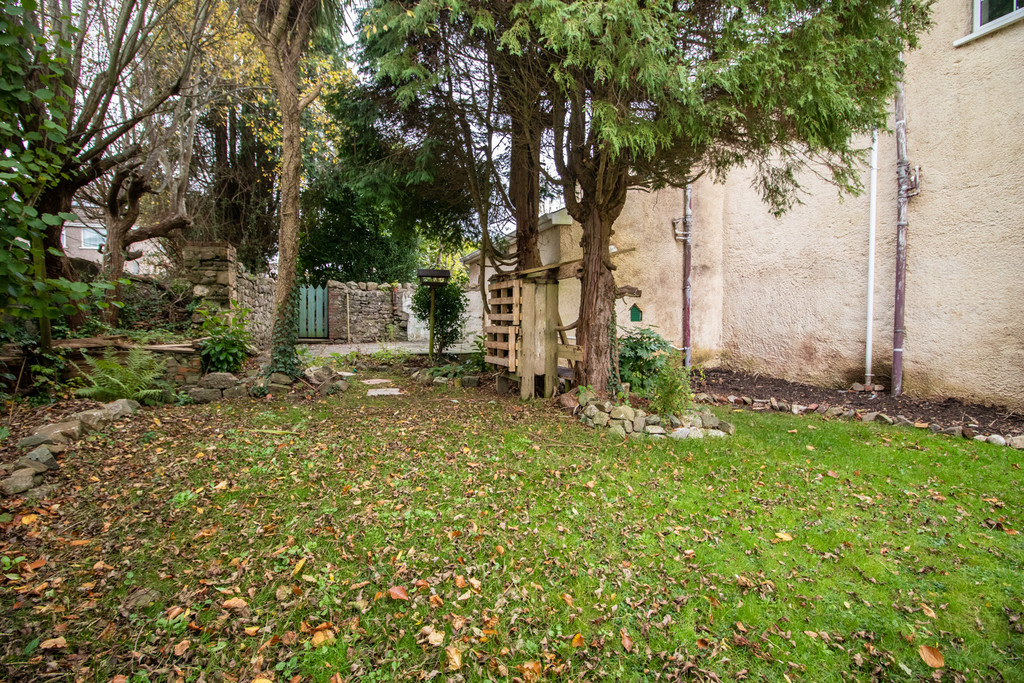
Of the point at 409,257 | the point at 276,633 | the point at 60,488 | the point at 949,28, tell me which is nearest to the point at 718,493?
the point at 276,633

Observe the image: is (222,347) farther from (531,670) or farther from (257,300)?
(531,670)

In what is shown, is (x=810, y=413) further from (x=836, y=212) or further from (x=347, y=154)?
(x=347, y=154)

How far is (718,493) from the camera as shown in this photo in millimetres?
3680

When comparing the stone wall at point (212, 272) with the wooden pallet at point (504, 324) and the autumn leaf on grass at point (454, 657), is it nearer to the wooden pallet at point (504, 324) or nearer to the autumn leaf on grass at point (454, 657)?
the wooden pallet at point (504, 324)

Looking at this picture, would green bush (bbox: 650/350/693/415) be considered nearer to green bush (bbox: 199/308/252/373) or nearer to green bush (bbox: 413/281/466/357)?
green bush (bbox: 413/281/466/357)

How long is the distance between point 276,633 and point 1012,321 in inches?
318

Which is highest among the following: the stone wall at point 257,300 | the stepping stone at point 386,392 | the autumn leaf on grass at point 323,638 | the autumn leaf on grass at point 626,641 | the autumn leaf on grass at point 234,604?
the stone wall at point 257,300

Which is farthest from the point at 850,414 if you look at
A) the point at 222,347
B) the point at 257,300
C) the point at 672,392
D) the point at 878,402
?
the point at 257,300

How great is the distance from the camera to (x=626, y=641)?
2188mm

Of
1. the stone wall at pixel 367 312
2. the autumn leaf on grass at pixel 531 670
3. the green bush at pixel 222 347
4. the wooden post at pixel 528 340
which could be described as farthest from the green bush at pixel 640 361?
the stone wall at pixel 367 312

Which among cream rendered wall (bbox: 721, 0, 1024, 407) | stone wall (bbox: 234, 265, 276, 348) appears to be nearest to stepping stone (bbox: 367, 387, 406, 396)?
stone wall (bbox: 234, 265, 276, 348)

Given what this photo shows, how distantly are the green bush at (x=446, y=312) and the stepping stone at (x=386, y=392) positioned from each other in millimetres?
2845

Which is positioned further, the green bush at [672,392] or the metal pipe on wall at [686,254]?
the metal pipe on wall at [686,254]

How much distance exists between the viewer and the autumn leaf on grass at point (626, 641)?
215 centimetres
